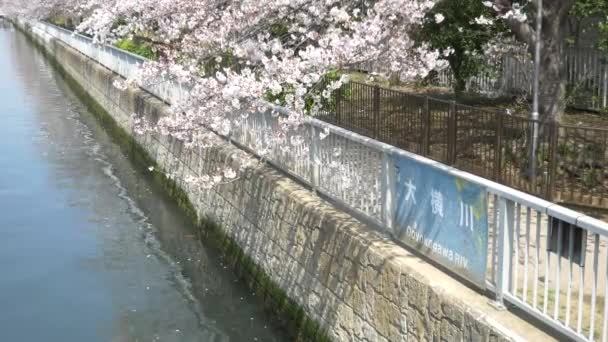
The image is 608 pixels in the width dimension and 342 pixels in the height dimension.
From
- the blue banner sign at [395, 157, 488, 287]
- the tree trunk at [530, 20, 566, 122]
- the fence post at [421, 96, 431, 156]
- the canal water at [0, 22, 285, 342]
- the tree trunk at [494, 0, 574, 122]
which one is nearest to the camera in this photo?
the blue banner sign at [395, 157, 488, 287]

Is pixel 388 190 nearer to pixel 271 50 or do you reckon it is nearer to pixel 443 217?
pixel 443 217

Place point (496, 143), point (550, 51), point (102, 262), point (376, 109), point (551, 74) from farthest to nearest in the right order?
point (102, 262) < point (551, 74) < point (550, 51) < point (376, 109) < point (496, 143)

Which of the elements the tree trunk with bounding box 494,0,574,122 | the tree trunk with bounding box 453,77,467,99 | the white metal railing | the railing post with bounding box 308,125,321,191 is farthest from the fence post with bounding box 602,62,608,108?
the railing post with bounding box 308,125,321,191

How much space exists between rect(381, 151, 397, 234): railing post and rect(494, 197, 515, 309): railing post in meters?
1.57

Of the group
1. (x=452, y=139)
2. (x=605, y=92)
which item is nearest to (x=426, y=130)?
(x=452, y=139)

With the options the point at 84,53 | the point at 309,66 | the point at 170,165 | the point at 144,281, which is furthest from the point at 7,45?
the point at 309,66

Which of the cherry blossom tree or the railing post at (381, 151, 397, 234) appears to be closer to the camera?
the railing post at (381, 151, 397, 234)

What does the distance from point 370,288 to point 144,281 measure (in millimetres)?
5152

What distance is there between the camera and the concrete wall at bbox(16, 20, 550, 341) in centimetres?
519

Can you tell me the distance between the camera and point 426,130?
713cm

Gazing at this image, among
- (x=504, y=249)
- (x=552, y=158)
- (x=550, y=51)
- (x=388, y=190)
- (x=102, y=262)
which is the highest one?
(x=550, y=51)

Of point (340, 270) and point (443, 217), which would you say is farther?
point (340, 270)

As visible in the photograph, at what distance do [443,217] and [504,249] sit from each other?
0.75 meters

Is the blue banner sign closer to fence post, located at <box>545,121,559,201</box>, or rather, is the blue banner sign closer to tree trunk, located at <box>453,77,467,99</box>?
fence post, located at <box>545,121,559,201</box>
